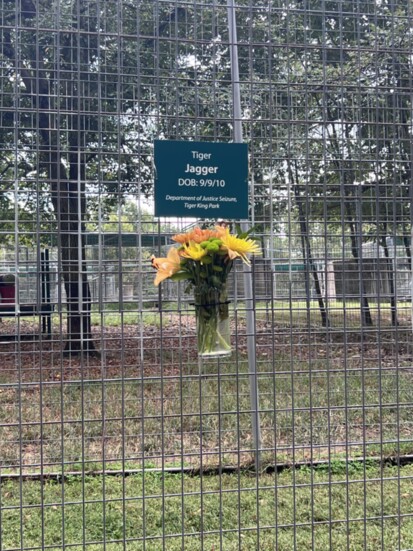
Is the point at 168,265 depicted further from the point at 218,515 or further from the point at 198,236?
the point at 218,515

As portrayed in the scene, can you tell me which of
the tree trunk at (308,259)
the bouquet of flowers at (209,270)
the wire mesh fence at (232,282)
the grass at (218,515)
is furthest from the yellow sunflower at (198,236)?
the grass at (218,515)

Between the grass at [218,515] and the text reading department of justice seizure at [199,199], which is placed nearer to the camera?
the text reading department of justice seizure at [199,199]

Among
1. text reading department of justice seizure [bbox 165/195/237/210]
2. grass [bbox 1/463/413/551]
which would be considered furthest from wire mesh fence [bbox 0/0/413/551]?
text reading department of justice seizure [bbox 165/195/237/210]

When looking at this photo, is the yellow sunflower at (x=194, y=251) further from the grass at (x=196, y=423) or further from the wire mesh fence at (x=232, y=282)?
the grass at (x=196, y=423)

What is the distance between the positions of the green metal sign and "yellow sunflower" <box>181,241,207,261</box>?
0.67ft

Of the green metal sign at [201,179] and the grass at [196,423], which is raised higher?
the green metal sign at [201,179]

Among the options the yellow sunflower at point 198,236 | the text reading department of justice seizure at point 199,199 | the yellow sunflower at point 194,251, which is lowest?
the yellow sunflower at point 194,251

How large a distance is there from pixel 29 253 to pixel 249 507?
340cm

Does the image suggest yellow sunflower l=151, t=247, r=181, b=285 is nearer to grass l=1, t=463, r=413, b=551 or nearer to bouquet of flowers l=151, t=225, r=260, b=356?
bouquet of flowers l=151, t=225, r=260, b=356

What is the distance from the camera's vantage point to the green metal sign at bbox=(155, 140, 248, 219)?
2162 mm

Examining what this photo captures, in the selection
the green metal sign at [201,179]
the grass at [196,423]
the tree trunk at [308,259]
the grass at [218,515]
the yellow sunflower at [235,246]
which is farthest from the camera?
the grass at [196,423]

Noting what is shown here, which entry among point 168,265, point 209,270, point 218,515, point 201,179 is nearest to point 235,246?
point 209,270

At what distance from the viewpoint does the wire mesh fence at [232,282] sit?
2.40m

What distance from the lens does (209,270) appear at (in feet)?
6.73
